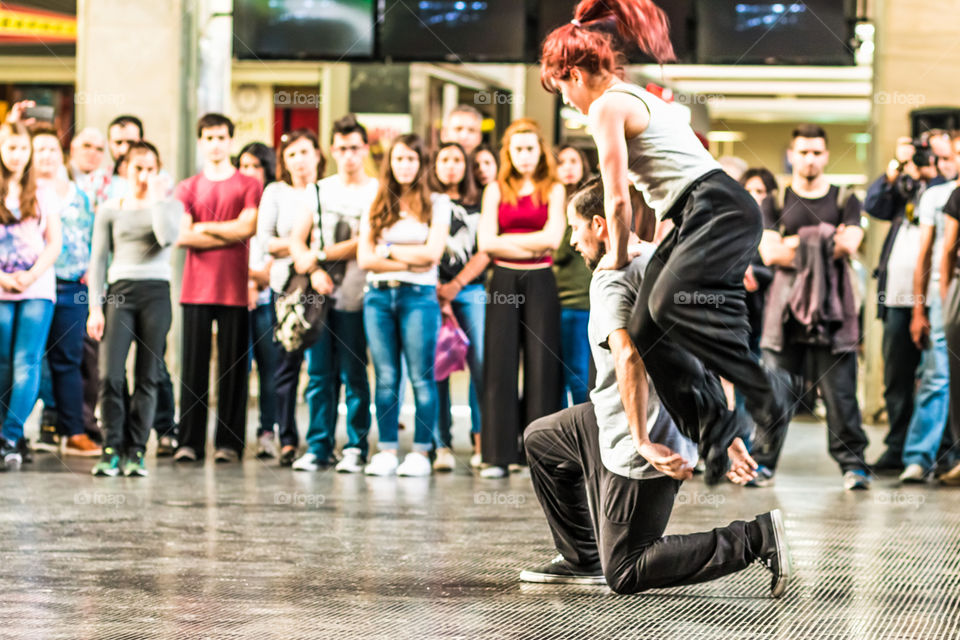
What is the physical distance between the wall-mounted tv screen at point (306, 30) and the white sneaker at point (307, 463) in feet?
12.1

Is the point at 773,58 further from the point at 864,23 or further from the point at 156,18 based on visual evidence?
the point at 156,18

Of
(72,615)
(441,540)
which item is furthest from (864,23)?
(72,615)

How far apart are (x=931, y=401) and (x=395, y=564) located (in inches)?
150

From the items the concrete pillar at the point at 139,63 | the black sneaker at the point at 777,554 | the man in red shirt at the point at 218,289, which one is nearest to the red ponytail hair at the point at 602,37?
the black sneaker at the point at 777,554

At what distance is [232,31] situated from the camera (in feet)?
33.6

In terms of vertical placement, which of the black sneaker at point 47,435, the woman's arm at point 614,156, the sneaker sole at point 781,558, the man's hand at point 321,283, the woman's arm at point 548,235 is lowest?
the black sneaker at point 47,435

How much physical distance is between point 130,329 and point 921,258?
4.02 meters

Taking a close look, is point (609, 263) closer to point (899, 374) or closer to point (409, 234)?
point (409, 234)

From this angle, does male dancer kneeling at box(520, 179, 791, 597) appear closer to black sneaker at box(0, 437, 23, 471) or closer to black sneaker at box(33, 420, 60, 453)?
black sneaker at box(0, 437, 23, 471)

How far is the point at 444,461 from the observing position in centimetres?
735

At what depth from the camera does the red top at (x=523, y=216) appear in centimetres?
702

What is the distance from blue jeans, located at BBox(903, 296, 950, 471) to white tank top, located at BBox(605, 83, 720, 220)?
3549 millimetres

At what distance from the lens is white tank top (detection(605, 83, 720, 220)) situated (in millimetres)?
4145

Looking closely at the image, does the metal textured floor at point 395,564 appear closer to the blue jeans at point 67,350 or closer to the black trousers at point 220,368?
the black trousers at point 220,368
